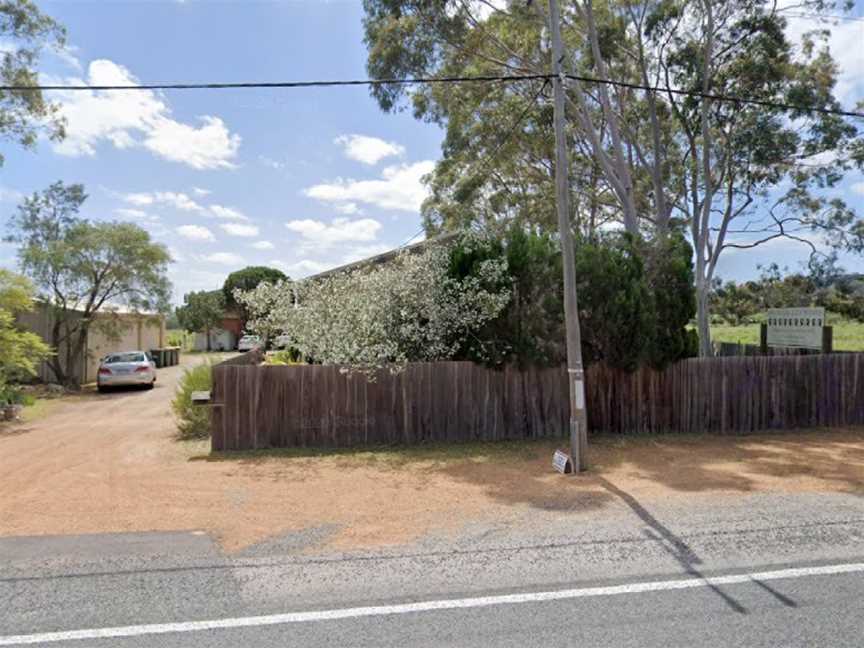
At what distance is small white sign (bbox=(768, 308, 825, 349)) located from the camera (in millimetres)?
11969

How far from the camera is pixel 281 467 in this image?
786 cm

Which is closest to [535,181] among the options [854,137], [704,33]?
[704,33]

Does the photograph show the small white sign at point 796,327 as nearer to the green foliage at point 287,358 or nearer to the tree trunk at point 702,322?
the tree trunk at point 702,322

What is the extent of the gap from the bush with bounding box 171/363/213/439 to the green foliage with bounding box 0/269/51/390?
4.72 m

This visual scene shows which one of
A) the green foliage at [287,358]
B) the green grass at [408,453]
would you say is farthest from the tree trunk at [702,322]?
the green foliage at [287,358]

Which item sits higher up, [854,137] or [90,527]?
[854,137]

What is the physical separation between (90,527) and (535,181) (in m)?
18.2

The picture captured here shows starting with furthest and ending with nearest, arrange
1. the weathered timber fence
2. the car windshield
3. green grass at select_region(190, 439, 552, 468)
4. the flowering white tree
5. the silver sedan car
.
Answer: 1. the car windshield
2. the silver sedan car
3. the flowering white tree
4. the weathered timber fence
5. green grass at select_region(190, 439, 552, 468)

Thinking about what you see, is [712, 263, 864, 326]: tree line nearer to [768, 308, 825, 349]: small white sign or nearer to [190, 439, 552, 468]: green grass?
[768, 308, 825, 349]: small white sign

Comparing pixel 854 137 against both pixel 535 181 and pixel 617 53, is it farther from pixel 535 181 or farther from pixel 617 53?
pixel 535 181

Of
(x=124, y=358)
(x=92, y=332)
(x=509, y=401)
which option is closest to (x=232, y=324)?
(x=92, y=332)

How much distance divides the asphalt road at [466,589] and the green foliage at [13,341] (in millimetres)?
9843

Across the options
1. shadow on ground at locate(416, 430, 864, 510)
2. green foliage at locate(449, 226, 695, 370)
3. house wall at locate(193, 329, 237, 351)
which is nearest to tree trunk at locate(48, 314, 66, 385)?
green foliage at locate(449, 226, 695, 370)

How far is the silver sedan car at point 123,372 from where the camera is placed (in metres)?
18.6
